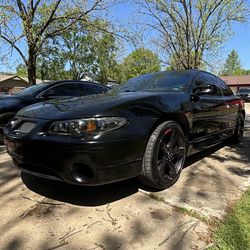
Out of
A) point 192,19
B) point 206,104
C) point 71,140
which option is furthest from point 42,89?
point 192,19

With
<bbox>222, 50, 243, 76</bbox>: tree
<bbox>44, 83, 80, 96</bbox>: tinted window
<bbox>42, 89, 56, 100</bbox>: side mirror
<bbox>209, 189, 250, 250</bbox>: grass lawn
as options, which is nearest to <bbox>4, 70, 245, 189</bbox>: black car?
<bbox>209, 189, 250, 250</bbox>: grass lawn

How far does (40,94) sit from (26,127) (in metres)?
3.66

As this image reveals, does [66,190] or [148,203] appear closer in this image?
[148,203]

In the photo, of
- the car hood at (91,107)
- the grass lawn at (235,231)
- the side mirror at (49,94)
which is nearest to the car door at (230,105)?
the car hood at (91,107)

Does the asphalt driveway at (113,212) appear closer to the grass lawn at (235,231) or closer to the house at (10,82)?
the grass lawn at (235,231)

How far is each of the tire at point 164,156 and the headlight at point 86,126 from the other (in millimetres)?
495

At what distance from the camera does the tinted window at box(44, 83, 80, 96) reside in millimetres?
6855

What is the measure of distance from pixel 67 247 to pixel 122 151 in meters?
0.92

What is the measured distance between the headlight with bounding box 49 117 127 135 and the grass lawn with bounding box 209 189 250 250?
125cm

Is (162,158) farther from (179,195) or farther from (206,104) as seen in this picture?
(206,104)

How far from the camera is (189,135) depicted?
3.91 metres

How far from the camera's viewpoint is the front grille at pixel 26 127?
3.06m

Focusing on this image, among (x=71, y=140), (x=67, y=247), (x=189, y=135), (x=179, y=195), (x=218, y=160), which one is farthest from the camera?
(x=218, y=160)

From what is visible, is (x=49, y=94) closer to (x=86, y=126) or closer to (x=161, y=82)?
(x=161, y=82)
